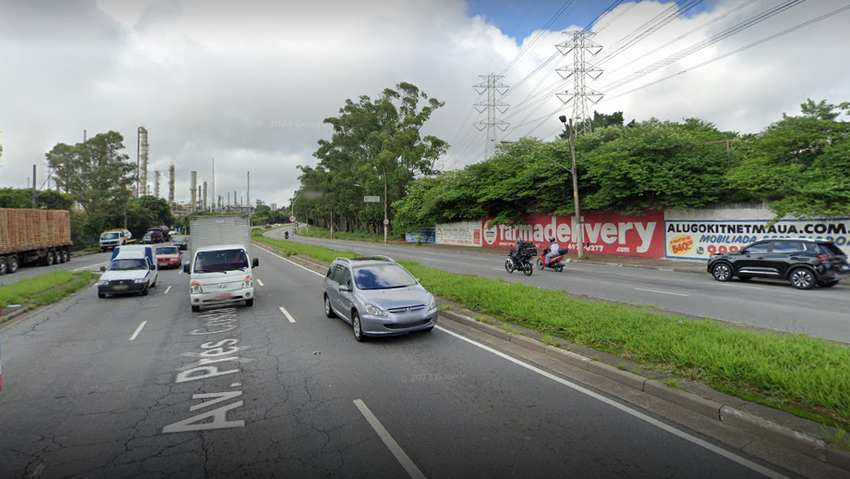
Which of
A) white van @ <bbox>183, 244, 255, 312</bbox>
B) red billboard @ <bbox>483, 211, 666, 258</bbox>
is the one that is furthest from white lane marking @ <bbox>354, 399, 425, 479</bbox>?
red billboard @ <bbox>483, 211, 666, 258</bbox>

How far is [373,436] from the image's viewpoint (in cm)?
419

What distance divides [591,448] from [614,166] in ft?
72.7

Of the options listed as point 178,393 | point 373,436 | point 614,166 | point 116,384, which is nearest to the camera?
point 373,436

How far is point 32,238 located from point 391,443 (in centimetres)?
3267

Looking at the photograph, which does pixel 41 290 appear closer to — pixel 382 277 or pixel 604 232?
pixel 382 277

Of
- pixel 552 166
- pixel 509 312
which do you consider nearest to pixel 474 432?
pixel 509 312

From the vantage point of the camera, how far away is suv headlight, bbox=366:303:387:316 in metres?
7.44

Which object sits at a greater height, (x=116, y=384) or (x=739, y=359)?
(x=739, y=359)

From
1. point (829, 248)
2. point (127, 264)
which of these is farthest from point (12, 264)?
point (829, 248)

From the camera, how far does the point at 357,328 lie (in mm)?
7867

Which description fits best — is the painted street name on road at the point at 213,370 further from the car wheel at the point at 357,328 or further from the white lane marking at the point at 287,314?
the car wheel at the point at 357,328

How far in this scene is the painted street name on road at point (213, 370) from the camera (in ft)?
15.0

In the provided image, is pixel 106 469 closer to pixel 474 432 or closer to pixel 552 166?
pixel 474 432

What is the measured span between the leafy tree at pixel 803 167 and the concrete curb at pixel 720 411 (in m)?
17.2
